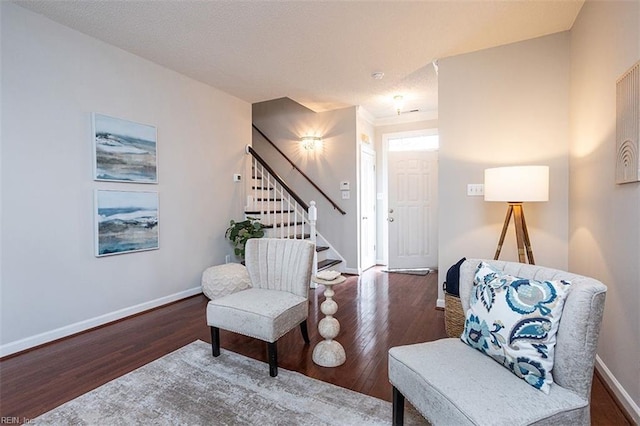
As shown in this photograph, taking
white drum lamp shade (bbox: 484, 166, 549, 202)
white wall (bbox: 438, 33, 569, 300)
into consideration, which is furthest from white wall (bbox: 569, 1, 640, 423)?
white drum lamp shade (bbox: 484, 166, 549, 202)

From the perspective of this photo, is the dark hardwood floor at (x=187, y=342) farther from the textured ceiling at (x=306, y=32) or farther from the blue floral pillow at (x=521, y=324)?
the textured ceiling at (x=306, y=32)

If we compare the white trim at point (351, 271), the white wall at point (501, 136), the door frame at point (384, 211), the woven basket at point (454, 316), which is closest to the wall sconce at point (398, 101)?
the door frame at point (384, 211)

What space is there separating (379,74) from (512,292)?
290 cm

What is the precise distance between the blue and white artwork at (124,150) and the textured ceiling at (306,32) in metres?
0.74

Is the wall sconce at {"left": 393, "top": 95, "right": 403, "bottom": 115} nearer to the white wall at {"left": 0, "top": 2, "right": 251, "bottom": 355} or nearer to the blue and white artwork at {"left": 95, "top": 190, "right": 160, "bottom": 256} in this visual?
the white wall at {"left": 0, "top": 2, "right": 251, "bottom": 355}

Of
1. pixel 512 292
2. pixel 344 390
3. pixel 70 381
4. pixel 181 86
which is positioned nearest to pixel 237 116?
pixel 181 86

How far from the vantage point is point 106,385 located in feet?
6.15

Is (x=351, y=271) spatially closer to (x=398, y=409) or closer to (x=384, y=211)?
(x=384, y=211)

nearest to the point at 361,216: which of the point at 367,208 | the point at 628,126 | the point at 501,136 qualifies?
the point at 367,208

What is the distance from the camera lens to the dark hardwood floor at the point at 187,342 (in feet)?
5.91

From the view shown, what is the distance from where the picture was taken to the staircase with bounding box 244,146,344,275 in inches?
174

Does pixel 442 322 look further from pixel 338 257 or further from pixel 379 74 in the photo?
pixel 379 74

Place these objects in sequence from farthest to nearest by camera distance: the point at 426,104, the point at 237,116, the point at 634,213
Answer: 1. the point at 426,104
2. the point at 237,116
3. the point at 634,213

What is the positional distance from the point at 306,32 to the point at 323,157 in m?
2.44
